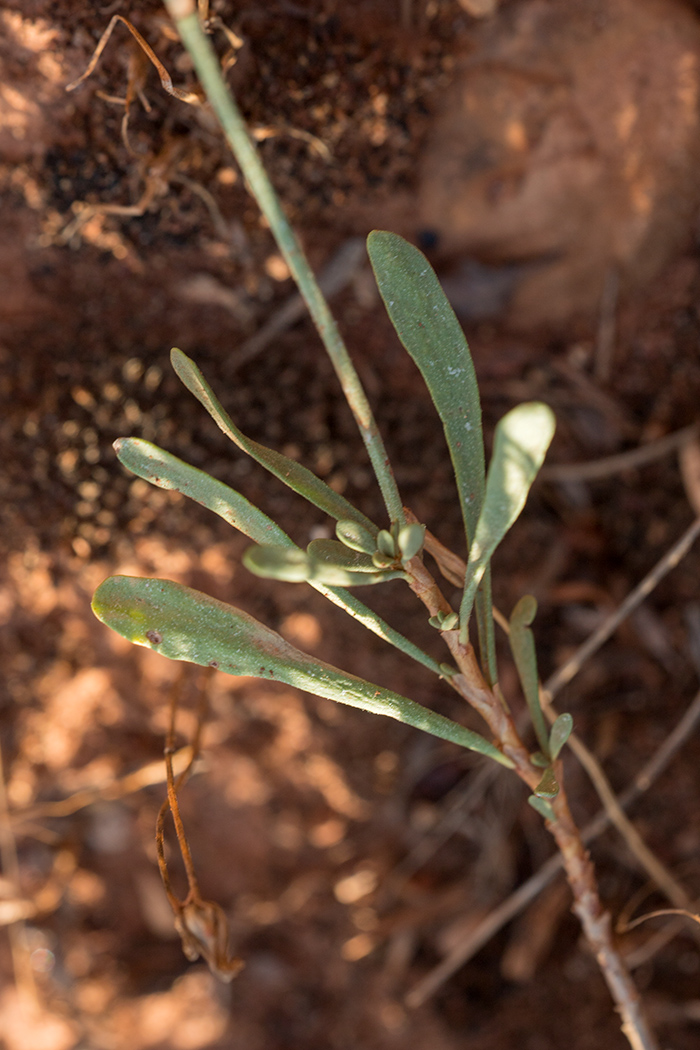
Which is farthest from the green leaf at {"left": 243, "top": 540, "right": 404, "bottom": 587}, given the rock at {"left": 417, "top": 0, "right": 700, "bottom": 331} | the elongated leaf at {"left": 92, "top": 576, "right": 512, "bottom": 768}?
the rock at {"left": 417, "top": 0, "right": 700, "bottom": 331}

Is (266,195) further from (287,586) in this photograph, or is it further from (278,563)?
(287,586)

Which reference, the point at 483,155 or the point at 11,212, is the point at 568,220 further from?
the point at 11,212

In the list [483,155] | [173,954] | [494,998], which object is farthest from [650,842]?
[483,155]

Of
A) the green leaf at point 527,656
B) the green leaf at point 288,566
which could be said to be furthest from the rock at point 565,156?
the green leaf at point 288,566

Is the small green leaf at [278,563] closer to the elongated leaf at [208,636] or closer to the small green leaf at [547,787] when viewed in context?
the elongated leaf at [208,636]

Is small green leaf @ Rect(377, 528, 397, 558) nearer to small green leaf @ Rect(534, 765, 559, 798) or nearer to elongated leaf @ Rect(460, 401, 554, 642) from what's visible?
elongated leaf @ Rect(460, 401, 554, 642)
